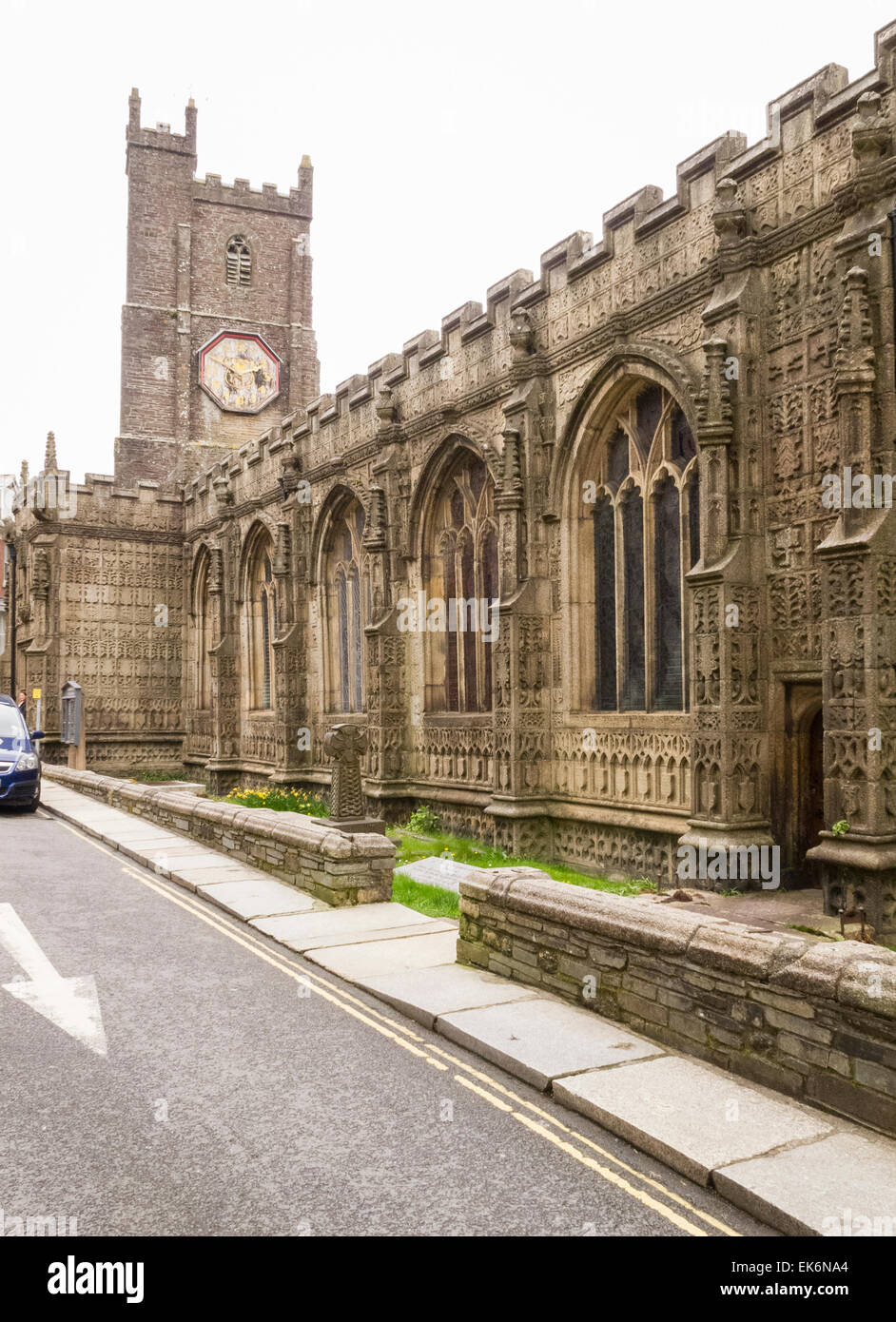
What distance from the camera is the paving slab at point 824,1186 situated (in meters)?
3.82

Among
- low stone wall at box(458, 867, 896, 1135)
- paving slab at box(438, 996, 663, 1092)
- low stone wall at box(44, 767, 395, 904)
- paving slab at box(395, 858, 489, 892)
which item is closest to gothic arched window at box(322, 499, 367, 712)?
low stone wall at box(44, 767, 395, 904)

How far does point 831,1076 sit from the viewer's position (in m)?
4.76

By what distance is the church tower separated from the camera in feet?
118

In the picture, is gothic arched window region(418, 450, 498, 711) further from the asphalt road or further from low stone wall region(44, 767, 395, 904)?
the asphalt road

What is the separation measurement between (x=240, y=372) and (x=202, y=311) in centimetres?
242

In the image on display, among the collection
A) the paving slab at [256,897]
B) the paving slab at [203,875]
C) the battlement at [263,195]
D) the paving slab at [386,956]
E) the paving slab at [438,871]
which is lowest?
the paving slab at [438,871]

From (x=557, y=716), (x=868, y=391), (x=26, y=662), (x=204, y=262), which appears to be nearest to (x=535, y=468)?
(x=557, y=716)

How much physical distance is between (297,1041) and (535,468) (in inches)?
393

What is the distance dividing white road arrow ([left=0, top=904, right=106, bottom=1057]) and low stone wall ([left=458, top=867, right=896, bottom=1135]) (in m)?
2.74

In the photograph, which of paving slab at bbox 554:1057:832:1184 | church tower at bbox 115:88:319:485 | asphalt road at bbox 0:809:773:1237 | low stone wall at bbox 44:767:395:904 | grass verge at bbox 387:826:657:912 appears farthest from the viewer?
church tower at bbox 115:88:319:485

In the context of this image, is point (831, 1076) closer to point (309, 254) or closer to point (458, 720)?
point (458, 720)

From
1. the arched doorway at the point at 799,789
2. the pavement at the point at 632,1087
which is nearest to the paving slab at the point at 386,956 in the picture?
the pavement at the point at 632,1087

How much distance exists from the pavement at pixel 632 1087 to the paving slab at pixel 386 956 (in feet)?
0.04

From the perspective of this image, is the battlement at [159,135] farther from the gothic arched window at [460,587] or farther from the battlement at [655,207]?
the gothic arched window at [460,587]
